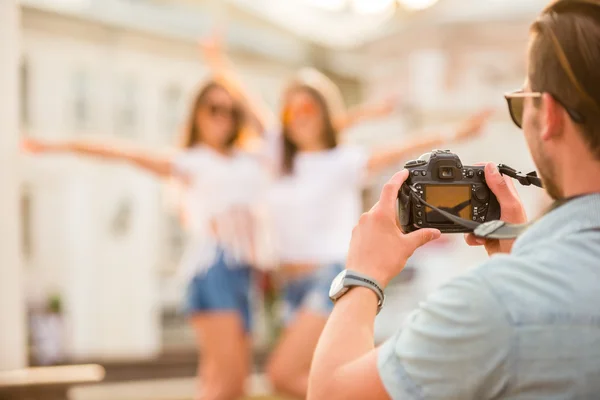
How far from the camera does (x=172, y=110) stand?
376 inches

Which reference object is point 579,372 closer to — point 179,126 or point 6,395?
point 6,395

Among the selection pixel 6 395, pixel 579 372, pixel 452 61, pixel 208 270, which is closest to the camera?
pixel 579 372

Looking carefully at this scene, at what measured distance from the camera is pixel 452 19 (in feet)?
30.9

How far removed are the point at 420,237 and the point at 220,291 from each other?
2.25m

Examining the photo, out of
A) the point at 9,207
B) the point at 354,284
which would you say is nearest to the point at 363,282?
the point at 354,284

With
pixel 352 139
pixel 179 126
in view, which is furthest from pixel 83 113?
pixel 352 139

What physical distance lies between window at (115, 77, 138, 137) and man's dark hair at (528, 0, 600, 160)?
338 inches

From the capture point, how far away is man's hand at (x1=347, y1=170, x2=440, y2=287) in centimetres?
86

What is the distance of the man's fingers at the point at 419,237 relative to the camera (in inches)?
34.8

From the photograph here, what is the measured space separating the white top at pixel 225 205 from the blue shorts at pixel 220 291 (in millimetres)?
38

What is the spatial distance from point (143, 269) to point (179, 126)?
6.07 feet

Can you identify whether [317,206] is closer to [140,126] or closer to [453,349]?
[453,349]

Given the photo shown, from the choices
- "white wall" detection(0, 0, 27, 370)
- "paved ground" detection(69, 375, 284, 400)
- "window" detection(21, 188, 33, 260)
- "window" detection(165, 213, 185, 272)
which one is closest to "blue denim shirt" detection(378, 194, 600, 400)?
"white wall" detection(0, 0, 27, 370)

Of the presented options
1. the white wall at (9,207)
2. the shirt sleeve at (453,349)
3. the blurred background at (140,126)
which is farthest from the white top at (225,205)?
the blurred background at (140,126)
